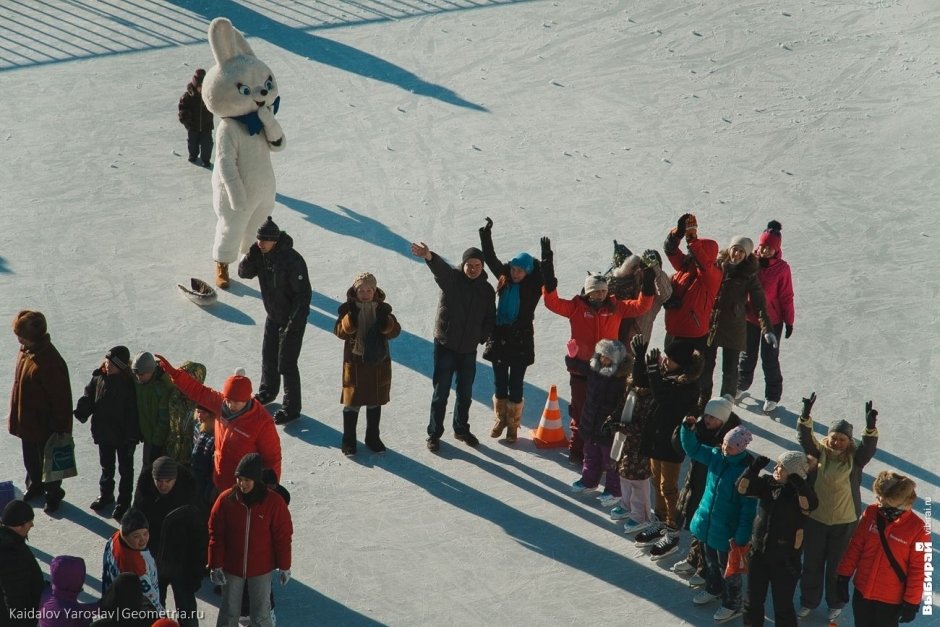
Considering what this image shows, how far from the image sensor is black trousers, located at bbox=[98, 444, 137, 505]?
904 centimetres

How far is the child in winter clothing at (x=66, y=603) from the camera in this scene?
691 centimetres

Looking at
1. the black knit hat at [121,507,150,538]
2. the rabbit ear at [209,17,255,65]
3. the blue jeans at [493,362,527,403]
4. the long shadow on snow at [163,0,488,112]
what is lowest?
the black knit hat at [121,507,150,538]

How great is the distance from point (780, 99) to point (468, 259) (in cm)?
735

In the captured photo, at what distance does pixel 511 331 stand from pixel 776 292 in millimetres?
2140

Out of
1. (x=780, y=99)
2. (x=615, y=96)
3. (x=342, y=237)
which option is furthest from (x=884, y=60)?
(x=342, y=237)

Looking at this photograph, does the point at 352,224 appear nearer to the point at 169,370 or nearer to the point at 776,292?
the point at 776,292

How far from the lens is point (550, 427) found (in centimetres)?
1025

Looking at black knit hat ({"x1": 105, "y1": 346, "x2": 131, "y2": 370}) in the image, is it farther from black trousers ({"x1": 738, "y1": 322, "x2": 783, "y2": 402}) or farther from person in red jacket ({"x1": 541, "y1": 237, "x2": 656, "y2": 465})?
black trousers ({"x1": 738, "y1": 322, "x2": 783, "y2": 402})

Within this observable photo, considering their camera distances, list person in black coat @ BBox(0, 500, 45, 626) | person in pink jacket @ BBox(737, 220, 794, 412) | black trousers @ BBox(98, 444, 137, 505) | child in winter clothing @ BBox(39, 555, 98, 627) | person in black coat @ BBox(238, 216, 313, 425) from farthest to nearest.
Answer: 1. person in pink jacket @ BBox(737, 220, 794, 412)
2. person in black coat @ BBox(238, 216, 313, 425)
3. black trousers @ BBox(98, 444, 137, 505)
4. person in black coat @ BBox(0, 500, 45, 626)
5. child in winter clothing @ BBox(39, 555, 98, 627)

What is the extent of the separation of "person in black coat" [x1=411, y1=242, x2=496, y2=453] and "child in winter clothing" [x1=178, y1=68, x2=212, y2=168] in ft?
15.7

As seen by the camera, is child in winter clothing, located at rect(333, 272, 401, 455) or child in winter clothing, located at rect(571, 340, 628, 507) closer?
child in winter clothing, located at rect(571, 340, 628, 507)

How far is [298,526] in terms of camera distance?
920 cm

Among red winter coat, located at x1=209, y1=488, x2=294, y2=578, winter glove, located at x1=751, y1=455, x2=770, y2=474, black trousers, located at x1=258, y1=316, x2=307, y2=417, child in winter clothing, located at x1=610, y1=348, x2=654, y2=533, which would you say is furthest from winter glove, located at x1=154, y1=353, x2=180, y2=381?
winter glove, located at x1=751, y1=455, x2=770, y2=474

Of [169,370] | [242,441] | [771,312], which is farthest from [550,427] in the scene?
[169,370]
